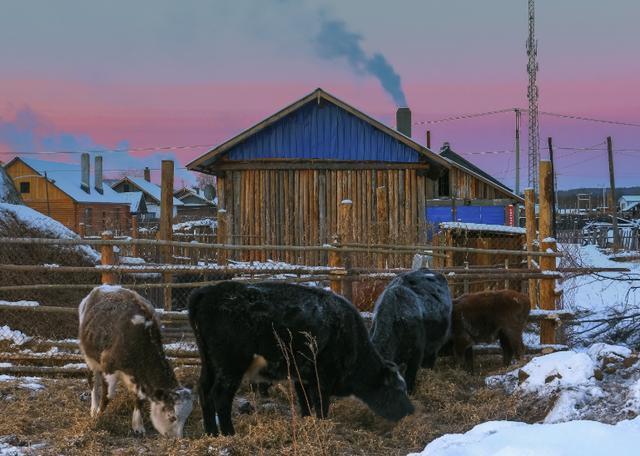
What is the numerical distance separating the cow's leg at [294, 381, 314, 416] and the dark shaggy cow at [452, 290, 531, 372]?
3.16 m

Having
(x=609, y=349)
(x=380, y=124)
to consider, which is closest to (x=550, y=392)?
(x=609, y=349)

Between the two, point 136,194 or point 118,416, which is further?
point 136,194

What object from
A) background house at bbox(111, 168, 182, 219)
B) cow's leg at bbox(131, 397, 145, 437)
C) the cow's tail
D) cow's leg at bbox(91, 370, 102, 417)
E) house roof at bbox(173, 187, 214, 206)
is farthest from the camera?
house roof at bbox(173, 187, 214, 206)

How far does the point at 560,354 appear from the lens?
7215 millimetres

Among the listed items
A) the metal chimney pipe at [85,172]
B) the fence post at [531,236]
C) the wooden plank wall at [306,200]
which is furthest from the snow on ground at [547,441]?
the metal chimney pipe at [85,172]

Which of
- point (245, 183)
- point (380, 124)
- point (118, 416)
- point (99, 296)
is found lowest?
point (118, 416)

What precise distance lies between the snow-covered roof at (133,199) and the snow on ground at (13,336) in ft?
150

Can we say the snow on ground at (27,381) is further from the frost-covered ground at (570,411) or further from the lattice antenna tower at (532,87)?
the lattice antenna tower at (532,87)

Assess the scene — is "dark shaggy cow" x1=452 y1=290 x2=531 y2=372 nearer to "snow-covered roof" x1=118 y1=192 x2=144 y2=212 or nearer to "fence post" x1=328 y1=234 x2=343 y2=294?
"fence post" x1=328 y1=234 x2=343 y2=294

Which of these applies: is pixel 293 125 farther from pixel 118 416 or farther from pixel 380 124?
pixel 118 416

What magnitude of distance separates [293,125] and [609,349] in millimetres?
12309

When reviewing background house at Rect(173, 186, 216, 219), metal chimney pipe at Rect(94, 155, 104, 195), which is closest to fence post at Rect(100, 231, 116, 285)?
metal chimney pipe at Rect(94, 155, 104, 195)

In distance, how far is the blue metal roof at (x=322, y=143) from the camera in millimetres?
18234

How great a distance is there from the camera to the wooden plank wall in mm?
18094
